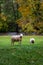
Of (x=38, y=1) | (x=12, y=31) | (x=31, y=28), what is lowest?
(x=12, y=31)

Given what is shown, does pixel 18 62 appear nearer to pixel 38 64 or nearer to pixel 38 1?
pixel 38 64

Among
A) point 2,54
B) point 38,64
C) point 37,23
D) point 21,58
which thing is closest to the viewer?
point 38,64

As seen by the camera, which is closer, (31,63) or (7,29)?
(31,63)

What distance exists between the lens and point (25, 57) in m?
11.2

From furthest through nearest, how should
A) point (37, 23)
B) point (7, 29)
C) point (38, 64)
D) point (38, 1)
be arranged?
point (7, 29) < point (37, 23) < point (38, 1) < point (38, 64)

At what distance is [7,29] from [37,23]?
30240 mm

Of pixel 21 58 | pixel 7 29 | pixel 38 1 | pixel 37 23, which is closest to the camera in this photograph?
pixel 21 58


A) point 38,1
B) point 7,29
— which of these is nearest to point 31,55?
point 38,1

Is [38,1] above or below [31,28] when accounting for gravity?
above

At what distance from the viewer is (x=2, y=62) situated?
34.0 feet

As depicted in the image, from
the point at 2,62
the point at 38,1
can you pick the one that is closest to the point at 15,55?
the point at 2,62

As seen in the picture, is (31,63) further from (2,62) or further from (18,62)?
(2,62)

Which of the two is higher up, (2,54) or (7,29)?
(2,54)

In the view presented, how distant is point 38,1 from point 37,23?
193 cm
